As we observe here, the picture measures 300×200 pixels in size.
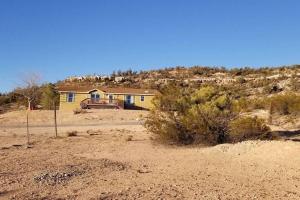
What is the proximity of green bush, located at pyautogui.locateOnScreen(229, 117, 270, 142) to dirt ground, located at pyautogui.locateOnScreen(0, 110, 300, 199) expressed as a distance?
1717mm

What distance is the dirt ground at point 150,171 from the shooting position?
10.5m

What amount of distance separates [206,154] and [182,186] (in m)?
5.50

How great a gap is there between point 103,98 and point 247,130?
3494 cm

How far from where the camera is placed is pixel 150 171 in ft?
43.7

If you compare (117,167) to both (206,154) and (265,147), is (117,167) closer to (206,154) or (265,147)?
(206,154)

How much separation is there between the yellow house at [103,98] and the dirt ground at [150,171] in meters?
31.5

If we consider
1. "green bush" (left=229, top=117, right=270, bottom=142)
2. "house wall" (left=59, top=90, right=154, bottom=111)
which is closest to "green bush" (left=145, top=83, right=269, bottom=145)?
"green bush" (left=229, top=117, right=270, bottom=142)

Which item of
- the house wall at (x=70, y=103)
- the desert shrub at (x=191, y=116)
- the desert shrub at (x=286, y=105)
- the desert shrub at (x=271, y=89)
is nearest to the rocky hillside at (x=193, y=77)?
the desert shrub at (x=271, y=89)

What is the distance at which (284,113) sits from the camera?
108ft

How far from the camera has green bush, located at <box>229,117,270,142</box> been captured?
1898 centimetres

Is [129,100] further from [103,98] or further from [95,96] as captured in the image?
[95,96]

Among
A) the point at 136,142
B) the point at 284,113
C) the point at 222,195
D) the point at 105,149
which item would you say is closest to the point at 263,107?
the point at 284,113

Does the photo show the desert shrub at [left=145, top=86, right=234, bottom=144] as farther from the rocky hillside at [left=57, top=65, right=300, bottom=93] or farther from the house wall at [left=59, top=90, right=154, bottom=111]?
the rocky hillside at [left=57, top=65, right=300, bottom=93]

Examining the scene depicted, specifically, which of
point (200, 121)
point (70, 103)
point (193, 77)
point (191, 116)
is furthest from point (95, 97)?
point (200, 121)
